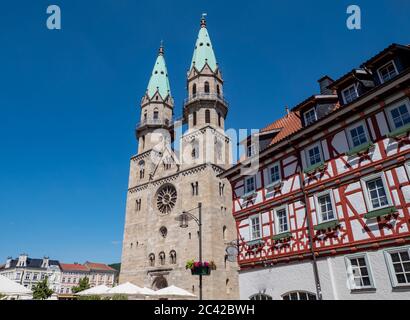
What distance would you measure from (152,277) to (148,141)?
800 inches

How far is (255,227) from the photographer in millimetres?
15695

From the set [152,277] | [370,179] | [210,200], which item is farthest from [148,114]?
[370,179]

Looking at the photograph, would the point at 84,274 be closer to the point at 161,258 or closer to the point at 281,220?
the point at 161,258

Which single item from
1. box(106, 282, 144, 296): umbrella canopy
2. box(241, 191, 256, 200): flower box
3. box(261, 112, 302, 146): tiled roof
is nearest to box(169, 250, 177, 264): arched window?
box(106, 282, 144, 296): umbrella canopy

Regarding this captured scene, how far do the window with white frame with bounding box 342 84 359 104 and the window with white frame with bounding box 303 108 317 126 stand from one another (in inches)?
65.9

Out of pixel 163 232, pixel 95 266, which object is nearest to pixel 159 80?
pixel 163 232

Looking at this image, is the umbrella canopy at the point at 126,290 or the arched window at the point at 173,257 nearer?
the umbrella canopy at the point at 126,290

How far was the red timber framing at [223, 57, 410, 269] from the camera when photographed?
10.6m

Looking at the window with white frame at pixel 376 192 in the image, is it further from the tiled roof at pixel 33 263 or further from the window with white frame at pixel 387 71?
the tiled roof at pixel 33 263

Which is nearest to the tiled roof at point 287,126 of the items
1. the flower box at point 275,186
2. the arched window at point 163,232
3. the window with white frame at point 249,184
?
the window with white frame at point 249,184

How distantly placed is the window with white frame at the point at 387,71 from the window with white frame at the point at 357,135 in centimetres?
212

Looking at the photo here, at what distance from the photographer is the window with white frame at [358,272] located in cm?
1084
